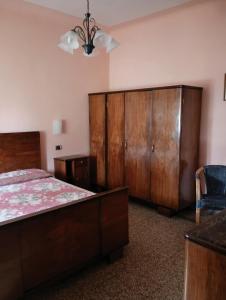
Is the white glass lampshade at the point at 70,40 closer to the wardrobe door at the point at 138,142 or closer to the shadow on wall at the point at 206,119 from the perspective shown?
the wardrobe door at the point at 138,142

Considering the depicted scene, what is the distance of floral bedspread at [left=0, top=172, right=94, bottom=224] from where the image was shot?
2.36 metres

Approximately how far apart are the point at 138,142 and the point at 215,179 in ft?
4.09

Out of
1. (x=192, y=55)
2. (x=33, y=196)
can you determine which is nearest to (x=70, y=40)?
(x=33, y=196)

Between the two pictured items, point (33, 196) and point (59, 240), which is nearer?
point (59, 240)

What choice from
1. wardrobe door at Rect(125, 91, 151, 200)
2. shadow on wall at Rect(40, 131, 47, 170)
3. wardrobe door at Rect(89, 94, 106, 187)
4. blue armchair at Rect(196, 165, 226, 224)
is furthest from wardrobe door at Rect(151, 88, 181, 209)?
shadow on wall at Rect(40, 131, 47, 170)

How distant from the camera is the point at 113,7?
3881 mm

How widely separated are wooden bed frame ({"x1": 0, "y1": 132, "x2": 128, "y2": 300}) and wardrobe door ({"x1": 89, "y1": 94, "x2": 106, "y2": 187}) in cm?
204

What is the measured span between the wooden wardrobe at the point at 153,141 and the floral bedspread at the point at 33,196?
51.1 inches

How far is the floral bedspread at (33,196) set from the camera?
236 cm

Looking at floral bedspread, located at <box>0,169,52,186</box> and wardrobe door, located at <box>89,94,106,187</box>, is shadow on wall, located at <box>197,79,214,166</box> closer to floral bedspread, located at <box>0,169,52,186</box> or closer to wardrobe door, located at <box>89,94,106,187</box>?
wardrobe door, located at <box>89,94,106,187</box>

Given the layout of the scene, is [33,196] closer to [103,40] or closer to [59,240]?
[59,240]

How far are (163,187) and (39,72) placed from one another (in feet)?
8.66

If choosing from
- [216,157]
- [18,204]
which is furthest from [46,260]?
[216,157]

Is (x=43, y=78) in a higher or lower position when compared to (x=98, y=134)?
higher
